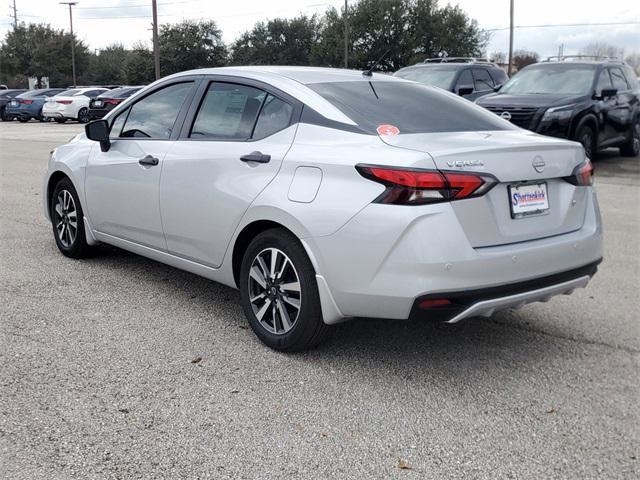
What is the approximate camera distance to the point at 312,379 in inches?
151

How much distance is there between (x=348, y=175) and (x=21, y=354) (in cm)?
210

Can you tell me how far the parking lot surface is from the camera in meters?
3.00

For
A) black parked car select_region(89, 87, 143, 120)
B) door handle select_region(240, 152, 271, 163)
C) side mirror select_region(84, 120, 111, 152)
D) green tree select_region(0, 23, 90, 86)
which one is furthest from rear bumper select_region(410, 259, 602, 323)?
green tree select_region(0, 23, 90, 86)

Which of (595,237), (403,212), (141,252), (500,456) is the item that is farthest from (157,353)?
(595,237)

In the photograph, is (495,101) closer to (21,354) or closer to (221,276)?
(221,276)

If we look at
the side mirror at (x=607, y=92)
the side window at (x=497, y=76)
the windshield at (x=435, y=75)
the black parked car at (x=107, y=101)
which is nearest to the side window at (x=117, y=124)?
the side mirror at (x=607, y=92)

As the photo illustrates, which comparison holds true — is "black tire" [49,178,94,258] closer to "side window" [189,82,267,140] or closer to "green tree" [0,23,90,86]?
"side window" [189,82,267,140]

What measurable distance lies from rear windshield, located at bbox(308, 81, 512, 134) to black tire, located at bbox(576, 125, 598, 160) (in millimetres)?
8152

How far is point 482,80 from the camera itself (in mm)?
15758

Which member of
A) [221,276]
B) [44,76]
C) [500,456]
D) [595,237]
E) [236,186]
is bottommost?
[500,456]

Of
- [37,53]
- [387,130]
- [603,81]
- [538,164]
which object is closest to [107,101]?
[603,81]

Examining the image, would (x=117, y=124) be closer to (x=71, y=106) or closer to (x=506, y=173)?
(x=506, y=173)

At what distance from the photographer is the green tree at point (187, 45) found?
6608cm

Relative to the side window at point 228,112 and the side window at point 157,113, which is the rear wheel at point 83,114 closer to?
the side window at point 157,113
